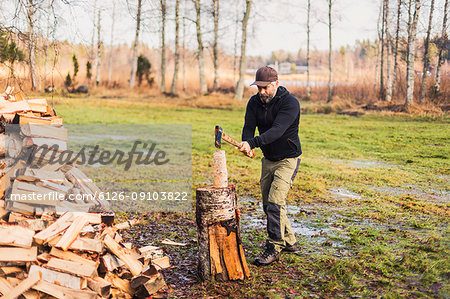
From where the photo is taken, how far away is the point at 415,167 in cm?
1152

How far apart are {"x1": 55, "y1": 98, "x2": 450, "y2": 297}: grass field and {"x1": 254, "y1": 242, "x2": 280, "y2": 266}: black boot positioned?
0.28 ft

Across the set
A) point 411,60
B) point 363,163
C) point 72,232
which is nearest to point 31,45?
point 72,232

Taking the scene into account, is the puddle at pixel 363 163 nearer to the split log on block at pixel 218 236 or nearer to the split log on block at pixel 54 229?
the split log on block at pixel 218 236

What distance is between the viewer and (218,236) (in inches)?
184

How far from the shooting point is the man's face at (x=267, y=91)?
4996 mm

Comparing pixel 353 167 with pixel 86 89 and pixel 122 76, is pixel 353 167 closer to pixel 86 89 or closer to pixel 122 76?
pixel 86 89

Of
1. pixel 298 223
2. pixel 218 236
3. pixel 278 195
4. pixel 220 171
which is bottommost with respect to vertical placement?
pixel 298 223

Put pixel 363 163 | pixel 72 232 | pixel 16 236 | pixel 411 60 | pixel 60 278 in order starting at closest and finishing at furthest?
pixel 60 278
pixel 16 236
pixel 72 232
pixel 363 163
pixel 411 60

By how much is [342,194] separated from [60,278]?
6.44 m

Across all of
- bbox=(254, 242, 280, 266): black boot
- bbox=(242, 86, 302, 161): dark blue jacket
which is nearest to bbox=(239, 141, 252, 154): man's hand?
bbox=(242, 86, 302, 161): dark blue jacket

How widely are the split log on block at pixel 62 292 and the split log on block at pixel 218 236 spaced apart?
1260 mm

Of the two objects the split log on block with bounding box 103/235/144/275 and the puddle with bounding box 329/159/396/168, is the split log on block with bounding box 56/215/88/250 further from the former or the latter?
the puddle with bounding box 329/159/396/168

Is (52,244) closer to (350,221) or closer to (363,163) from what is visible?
(350,221)

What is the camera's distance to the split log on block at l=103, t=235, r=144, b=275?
444 cm
